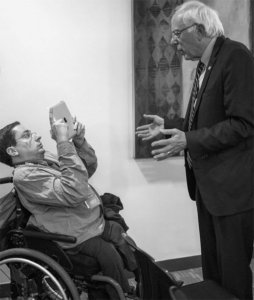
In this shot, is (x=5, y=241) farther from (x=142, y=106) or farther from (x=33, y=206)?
(x=142, y=106)

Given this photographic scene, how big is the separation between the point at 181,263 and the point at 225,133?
1.48 m

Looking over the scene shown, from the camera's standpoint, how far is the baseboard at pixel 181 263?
279cm

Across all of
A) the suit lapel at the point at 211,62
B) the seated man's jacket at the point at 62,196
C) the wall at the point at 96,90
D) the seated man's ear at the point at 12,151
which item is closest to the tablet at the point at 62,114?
the seated man's jacket at the point at 62,196

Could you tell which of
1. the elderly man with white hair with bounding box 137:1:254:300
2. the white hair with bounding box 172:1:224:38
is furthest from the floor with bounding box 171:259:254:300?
the white hair with bounding box 172:1:224:38

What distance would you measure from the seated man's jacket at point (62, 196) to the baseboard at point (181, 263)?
995 millimetres

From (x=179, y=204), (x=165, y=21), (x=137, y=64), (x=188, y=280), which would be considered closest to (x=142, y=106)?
(x=137, y=64)

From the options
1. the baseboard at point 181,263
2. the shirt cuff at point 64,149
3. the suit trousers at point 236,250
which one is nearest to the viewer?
the suit trousers at point 236,250

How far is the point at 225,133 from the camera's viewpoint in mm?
1612

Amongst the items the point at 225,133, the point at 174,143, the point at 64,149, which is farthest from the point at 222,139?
the point at 64,149

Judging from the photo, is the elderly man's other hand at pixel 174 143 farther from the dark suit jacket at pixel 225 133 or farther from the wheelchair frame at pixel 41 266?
the wheelchair frame at pixel 41 266

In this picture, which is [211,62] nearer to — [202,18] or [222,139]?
[202,18]

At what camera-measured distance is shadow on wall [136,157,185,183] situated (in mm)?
2682

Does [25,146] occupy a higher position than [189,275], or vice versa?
[25,146]

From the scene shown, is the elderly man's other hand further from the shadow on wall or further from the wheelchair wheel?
the shadow on wall
